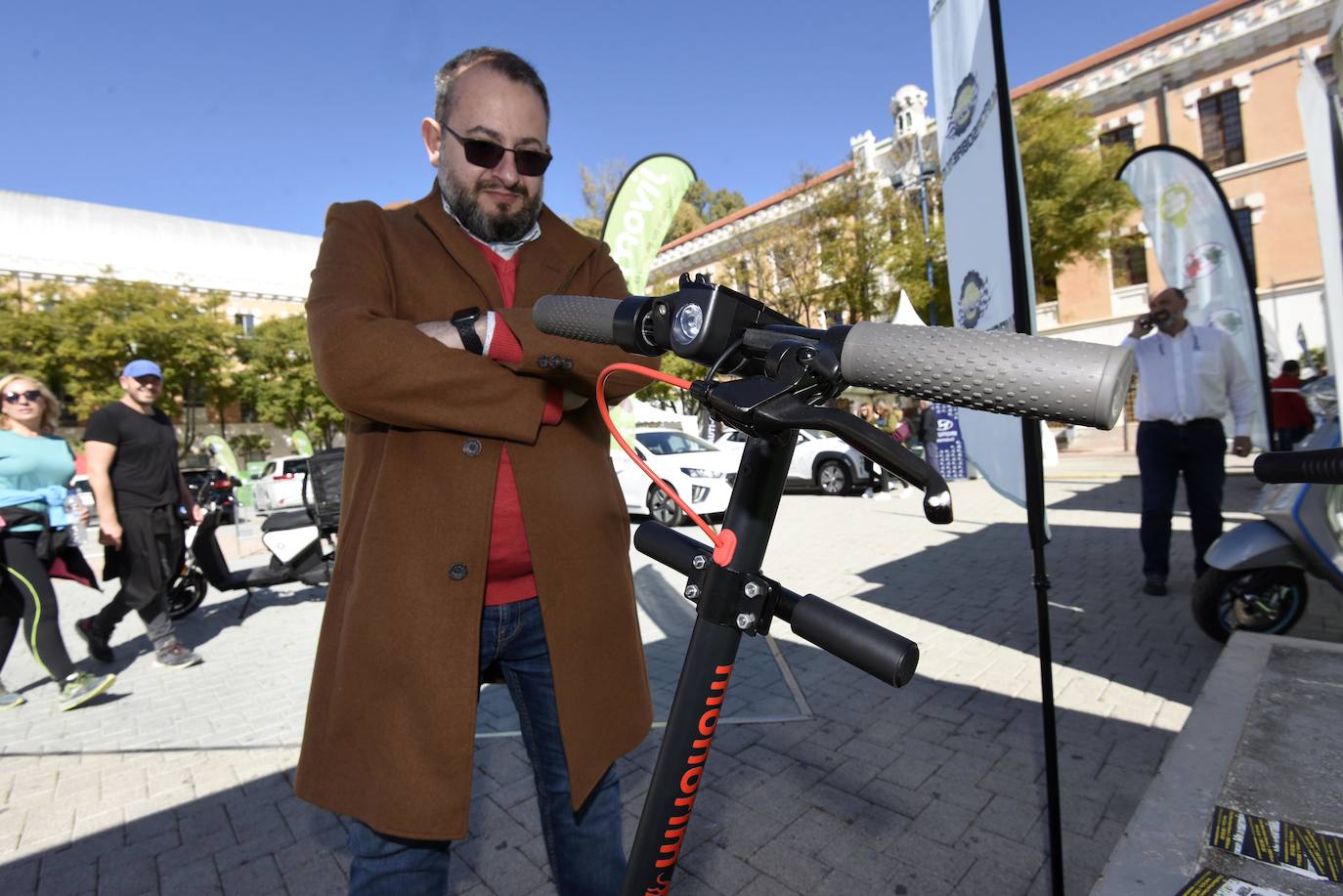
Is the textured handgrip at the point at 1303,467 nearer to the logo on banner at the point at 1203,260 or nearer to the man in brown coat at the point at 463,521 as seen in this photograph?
the man in brown coat at the point at 463,521

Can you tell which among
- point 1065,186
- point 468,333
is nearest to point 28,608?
point 468,333

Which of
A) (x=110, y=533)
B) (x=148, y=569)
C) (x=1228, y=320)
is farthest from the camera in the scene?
(x=1228, y=320)

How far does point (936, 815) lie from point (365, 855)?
86.1 inches

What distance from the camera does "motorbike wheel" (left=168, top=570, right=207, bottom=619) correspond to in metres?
6.66

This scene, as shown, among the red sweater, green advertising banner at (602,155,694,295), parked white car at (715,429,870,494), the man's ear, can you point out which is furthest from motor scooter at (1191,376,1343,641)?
parked white car at (715,429,870,494)

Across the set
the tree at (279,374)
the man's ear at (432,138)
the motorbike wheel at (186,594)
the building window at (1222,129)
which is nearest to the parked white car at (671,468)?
the motorbike wheel at (186,594)

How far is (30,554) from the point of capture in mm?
4504

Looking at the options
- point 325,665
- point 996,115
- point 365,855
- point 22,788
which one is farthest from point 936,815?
point 22,788

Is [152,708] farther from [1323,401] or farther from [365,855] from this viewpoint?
[1323,401]

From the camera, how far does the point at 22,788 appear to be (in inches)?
135

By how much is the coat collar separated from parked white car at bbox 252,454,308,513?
15.3 metres

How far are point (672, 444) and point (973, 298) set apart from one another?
10051mm

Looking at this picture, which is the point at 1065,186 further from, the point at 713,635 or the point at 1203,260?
the point at 713,635

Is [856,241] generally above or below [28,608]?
above
